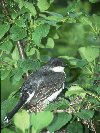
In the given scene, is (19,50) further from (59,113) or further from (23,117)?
(23,117)

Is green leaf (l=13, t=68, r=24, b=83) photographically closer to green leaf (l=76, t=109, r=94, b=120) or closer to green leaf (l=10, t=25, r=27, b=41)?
green leaf (l=10, t=25, r=27, b=41)

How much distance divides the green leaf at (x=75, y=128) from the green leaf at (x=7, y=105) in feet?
1.73

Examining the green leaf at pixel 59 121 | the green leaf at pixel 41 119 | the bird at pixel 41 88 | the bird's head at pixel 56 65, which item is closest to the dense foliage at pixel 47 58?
the green leaf at pixel 59 121

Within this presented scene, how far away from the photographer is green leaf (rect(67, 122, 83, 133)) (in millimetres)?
2887

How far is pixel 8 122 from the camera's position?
9.73 feet

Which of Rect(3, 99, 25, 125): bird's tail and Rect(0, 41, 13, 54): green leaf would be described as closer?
Rect(3, 99, 25, 125): bird's tail

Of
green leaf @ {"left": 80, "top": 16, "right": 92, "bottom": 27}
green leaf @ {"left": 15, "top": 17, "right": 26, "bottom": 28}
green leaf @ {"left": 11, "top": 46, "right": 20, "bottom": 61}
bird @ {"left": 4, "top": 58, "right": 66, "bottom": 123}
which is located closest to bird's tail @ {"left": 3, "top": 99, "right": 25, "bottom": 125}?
bird @ {"left": 4, "top": 58, "right": 66, "bottom": 123}

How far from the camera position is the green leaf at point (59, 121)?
2607 millimetres

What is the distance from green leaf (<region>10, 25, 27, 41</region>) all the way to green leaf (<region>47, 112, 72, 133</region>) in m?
0.90

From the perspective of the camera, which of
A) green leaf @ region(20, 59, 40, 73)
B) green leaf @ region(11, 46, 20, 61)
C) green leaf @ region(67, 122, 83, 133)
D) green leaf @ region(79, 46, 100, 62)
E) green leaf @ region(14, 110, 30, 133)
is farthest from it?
green leaf @ region(11, 46, 20, 61)

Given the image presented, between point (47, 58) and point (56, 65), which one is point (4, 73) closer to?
point (47, 58)

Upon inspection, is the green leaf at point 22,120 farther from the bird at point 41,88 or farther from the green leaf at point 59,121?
the bird at point 41,88

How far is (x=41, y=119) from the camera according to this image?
6.41ft

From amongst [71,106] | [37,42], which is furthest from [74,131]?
[37,42]
